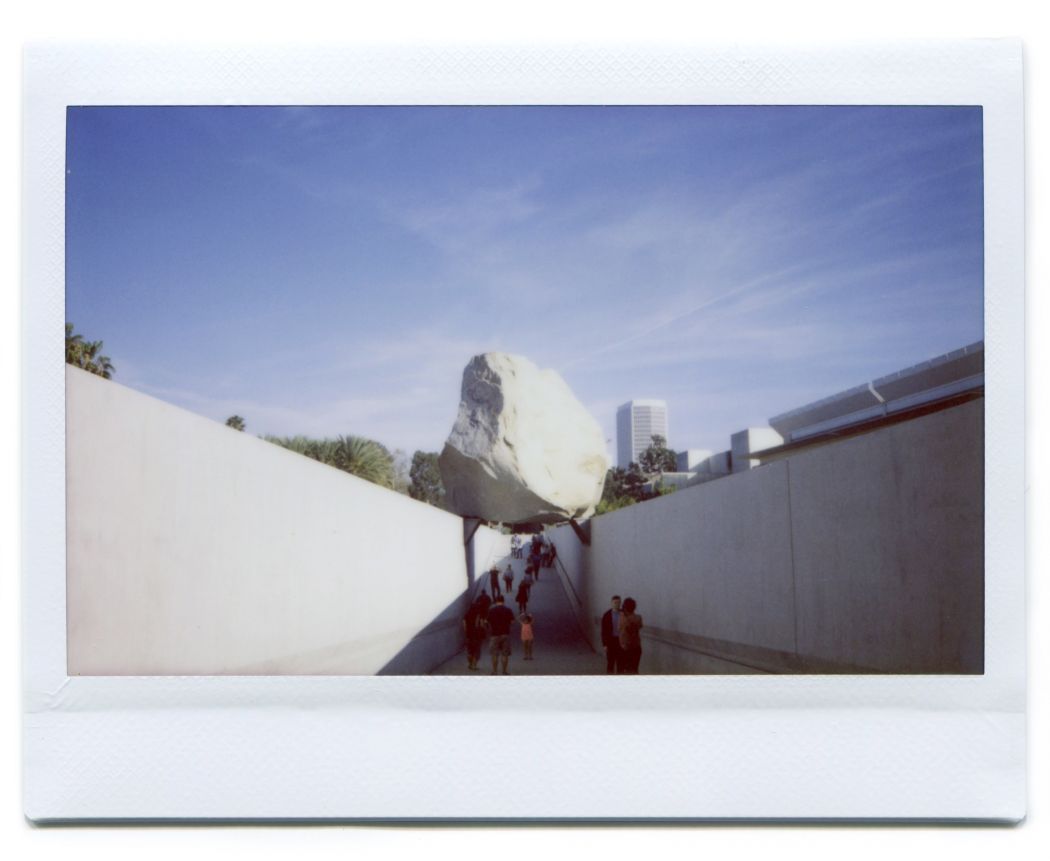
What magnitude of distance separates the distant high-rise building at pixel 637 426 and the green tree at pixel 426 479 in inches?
77.1

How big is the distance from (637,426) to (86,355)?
4.69m

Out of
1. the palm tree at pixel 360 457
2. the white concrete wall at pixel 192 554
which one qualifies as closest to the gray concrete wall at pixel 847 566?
the white concrete wall at pixel 192 554

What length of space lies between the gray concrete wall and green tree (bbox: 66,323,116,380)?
3.77m

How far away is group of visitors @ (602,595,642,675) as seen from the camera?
6.07 meters

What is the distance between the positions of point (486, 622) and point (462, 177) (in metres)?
3.43

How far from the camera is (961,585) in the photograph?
214 inches

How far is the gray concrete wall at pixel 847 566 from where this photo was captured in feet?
17.7

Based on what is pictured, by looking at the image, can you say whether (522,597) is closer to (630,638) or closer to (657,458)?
(657,458)

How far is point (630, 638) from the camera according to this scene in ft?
21.3

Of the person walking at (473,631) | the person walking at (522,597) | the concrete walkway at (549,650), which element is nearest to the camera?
the concrete walkway at (549,650)

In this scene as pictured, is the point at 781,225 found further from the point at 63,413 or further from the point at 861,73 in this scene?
the point at 63,413

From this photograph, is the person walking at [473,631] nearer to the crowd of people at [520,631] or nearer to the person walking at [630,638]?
the crowd of people at [520,631]

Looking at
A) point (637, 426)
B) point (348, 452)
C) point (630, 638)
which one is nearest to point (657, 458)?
point (637, 426)

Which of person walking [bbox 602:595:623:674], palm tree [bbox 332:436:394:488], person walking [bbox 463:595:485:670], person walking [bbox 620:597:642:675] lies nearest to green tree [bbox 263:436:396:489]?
palm tree [bbox 332:436:394:488]
